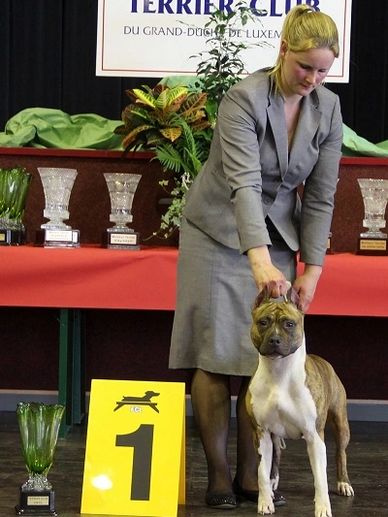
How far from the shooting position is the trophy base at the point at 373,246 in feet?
14.3

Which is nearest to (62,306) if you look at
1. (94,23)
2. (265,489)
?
(265,489)

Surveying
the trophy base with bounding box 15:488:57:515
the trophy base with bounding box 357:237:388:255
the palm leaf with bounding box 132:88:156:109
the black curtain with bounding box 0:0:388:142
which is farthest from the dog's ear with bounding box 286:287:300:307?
the black curtain with bounding box 0:0:388:142

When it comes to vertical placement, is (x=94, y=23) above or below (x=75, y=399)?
above

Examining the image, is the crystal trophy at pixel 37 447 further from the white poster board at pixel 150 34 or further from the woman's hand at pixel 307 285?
the white poster board at pixel 150 34

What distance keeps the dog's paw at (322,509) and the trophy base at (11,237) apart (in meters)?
1.84

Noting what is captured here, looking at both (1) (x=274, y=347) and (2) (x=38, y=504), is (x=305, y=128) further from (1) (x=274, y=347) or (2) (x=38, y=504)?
(2) (x=38, y=504)

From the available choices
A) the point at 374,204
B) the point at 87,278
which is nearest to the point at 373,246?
the point at 374,204

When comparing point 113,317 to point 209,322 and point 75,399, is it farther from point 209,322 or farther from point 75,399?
point 209,322

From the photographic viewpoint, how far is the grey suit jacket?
9.61ft

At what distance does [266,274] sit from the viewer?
2822 mm

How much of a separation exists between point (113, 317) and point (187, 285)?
1.80 meters

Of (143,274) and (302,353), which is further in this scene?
(143,274)

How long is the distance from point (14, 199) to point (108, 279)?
0.57 meters

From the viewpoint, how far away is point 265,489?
3043 millimetres
